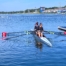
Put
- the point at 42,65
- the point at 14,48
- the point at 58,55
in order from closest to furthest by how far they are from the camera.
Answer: the point at 42,65 → the point at 58,55 → the point at 14,48

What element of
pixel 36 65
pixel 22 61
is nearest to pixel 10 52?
pixel 22 61

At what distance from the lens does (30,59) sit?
21906 mm

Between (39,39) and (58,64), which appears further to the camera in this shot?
(39,39)

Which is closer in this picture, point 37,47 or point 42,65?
point 42,65

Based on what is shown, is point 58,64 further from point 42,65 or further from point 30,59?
point 30,59

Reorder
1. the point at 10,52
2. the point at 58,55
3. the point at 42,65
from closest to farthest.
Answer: the point at 42,65, the point at 58,55, the point at 10,52

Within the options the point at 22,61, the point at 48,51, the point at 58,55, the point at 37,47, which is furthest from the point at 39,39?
the point at 22,61

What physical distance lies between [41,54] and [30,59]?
221 centimetres

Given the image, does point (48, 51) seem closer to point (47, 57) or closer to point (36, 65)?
point (47, 57)

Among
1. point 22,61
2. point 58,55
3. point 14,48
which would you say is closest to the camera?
point 22,61

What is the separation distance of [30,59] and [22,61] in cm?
99

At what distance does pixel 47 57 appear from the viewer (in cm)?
2252

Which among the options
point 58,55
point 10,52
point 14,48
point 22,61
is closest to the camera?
point 22,61

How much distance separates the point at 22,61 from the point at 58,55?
3.84m
